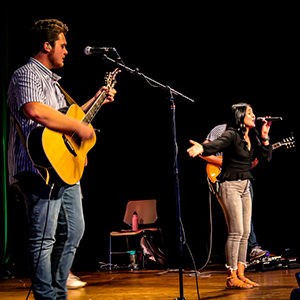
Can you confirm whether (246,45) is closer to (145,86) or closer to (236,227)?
(145,86)

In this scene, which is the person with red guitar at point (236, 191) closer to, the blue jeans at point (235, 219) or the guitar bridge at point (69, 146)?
the blue jeans at point (235, 219)

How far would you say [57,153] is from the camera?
2.75 m

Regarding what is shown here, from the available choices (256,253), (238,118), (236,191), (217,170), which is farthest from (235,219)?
(256,253)

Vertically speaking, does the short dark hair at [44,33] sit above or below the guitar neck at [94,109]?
above

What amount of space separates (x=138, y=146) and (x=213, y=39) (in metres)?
2.22

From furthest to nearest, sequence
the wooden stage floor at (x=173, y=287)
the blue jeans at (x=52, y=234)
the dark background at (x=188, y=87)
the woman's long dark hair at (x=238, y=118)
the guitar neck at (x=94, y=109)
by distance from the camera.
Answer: the dark background at (x=188, y=87)
the woman's long dark hair at (x=238, y=118)
the wooden stage floor at (x=173, y=287)
the guitar neck at (x=94, y=109)
the blue jeans at (x=52, y=234)

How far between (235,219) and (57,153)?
2.55 meters

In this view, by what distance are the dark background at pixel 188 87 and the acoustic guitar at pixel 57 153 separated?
4983 millimetres

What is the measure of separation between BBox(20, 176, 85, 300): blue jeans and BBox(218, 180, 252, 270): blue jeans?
2.25m

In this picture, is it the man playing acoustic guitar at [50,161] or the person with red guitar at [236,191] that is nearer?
the man playing acoustic guitar at [50,161]

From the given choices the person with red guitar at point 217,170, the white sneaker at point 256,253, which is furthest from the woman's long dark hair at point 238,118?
the white sneaker at point 256,253

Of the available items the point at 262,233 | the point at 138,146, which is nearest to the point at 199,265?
the point at 262,233

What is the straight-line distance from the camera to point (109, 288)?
5.54 meters

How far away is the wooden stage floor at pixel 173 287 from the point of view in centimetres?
443
